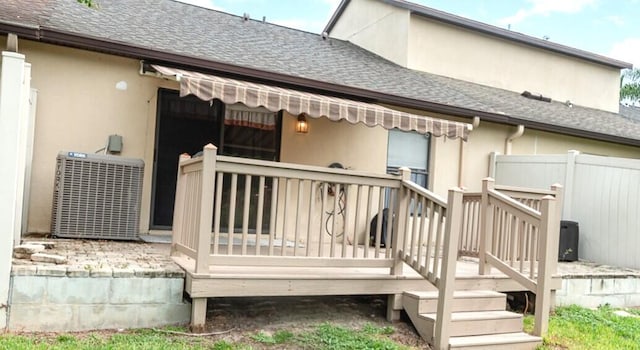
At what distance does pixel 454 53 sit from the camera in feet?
36.4

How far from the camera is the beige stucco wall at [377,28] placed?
1066cm

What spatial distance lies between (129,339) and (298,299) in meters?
1.78

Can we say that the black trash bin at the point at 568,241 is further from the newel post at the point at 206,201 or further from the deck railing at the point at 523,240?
the newel post at the point at 206,201

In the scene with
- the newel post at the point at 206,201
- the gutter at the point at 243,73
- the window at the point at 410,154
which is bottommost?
the newel post at the point at 206,201

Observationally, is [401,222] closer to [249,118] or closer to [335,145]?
[335,145]

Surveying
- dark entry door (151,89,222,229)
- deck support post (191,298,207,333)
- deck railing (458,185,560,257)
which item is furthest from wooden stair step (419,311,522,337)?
dark entry door (151,89,222,229)

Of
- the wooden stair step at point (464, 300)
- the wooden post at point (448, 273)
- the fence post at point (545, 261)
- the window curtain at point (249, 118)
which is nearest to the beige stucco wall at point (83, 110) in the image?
the window curtain at point (249, 118)

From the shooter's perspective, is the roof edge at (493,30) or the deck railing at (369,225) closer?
the deck railing at (369,225)

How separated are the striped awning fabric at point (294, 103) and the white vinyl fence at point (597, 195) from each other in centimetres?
270

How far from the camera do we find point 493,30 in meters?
11.3

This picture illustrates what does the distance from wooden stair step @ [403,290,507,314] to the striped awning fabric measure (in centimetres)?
208

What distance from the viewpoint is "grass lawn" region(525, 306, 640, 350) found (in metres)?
4.84

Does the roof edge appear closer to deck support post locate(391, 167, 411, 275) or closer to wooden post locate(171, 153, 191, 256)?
deck support post locate(391, 167, 411, 275)

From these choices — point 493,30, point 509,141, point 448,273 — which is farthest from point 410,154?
point 493,30
